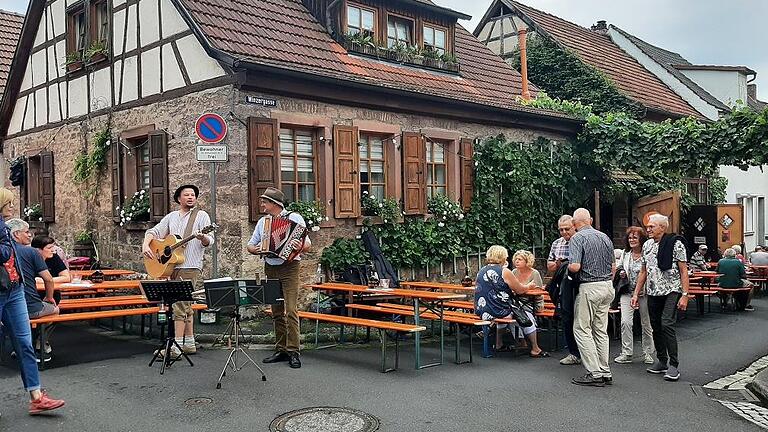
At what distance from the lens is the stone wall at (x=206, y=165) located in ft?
34.9

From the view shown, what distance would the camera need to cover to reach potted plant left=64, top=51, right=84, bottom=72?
557 inches

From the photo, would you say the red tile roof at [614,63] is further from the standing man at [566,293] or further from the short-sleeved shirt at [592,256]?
the short-sleeved shirt at [592,256]

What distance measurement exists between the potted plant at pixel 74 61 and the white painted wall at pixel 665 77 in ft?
59.1

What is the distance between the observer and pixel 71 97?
1465 centimetres

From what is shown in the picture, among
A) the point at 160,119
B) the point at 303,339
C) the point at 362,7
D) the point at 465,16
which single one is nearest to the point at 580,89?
the point at 465,16

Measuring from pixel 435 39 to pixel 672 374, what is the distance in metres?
9.61

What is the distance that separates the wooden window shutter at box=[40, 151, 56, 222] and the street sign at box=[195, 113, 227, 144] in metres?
7.14

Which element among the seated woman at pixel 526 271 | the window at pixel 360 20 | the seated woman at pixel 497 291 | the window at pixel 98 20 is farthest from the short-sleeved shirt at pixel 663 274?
the window at pixel 98 20

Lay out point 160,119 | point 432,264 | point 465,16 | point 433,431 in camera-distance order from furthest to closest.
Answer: point 465,16, point 432,264, point 160,119, point 433,431

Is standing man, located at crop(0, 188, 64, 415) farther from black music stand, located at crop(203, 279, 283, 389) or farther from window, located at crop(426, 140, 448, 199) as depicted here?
window, located at crop(426, 140, 448, 199)

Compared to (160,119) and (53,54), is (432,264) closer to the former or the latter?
(160,119)

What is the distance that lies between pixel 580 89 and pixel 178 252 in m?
15.2

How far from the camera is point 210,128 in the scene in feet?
31.1

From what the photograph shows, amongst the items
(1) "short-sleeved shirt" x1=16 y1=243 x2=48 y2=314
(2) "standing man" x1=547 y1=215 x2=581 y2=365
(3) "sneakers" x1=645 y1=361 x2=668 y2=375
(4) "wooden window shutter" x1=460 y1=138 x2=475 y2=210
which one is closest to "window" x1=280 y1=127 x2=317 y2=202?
(4) "wooden window shutter" x1=460 y1=138 x2=475 y2=210
